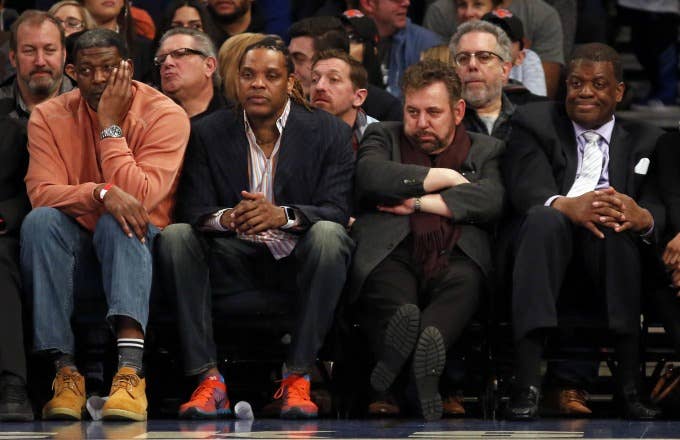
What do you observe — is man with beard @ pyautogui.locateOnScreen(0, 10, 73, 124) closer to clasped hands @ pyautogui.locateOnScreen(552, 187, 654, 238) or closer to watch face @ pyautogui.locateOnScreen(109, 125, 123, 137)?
watch face @ pyautogui.locateOnScreen(109, 125, 123, 137)

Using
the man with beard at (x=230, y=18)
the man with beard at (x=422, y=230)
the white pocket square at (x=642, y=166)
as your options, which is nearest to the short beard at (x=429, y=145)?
the man with beard at (x=422, y=230)

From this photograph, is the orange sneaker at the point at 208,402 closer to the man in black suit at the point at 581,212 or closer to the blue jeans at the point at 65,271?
the blue jeans at the point at 65,271

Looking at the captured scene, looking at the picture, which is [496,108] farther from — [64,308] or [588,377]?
[64,308]

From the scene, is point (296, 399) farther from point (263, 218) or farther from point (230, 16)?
point (230, 16)

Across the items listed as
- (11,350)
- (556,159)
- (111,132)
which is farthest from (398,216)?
(11,350)

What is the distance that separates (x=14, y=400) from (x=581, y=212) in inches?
87.3

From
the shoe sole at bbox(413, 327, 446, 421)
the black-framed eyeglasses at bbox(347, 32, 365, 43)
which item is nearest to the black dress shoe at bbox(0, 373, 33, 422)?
the shoe sole at bbox(413, 327, 446, 421)

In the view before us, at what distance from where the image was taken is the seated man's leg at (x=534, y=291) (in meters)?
5.96

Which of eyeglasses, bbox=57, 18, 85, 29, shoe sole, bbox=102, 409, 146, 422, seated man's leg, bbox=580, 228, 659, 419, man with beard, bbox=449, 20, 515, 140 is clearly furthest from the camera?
eyeglasses, bbox=57, 18, 85, 29

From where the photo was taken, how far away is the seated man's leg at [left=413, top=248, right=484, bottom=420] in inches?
232

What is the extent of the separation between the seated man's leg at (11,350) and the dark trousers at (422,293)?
1.31 metres

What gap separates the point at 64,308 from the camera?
19.8 ft

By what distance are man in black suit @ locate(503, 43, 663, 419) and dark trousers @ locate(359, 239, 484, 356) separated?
196mm

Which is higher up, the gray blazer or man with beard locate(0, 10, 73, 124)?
man with beard locate(0, 10, 73, 124)
